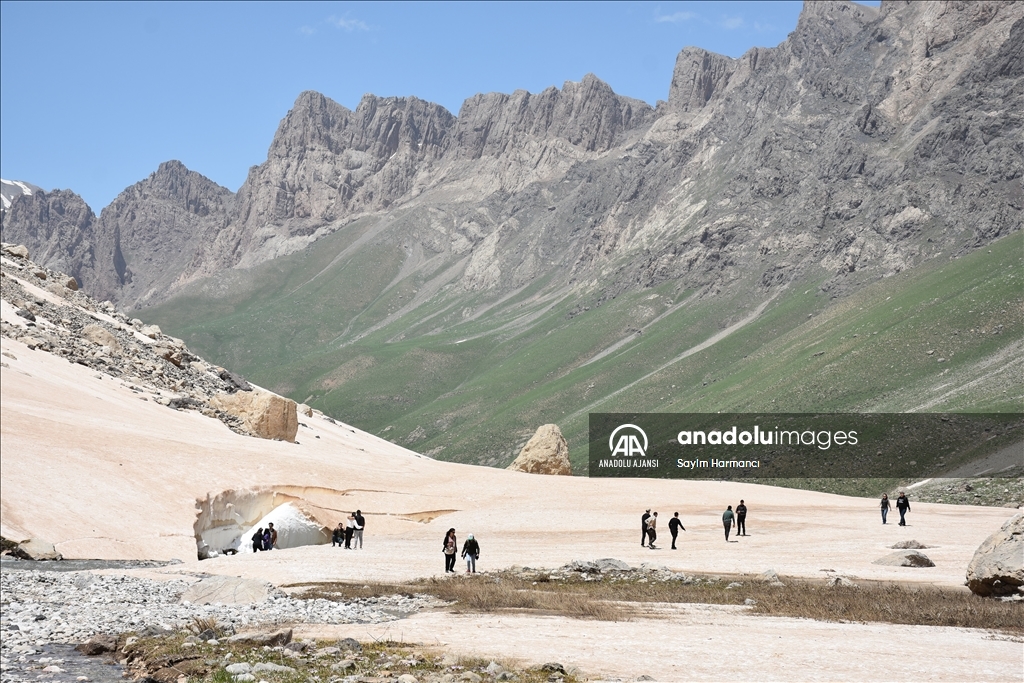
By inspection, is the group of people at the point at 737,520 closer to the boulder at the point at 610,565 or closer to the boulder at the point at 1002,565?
the boulder at the point at 610,565

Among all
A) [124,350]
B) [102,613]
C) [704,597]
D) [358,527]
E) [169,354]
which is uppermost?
[169,354]

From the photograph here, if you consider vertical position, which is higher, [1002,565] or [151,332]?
[151,332]

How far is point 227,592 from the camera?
104ft

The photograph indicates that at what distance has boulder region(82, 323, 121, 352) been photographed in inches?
2788

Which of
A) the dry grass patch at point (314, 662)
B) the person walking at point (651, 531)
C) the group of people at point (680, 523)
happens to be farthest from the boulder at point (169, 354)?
the dry grass patch at point (314, 662)

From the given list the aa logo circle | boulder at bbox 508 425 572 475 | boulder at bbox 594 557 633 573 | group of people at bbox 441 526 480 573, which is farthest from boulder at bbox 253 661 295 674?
the aa logo circle

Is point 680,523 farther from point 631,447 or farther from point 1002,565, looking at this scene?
point 631,447

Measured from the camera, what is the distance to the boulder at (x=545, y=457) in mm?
78125

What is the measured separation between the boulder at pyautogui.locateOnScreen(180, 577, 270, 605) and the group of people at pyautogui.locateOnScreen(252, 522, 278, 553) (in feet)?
52.4

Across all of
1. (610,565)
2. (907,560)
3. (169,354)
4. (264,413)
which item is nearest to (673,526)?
(610,565)

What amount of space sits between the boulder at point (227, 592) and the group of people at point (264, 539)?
16.0 m

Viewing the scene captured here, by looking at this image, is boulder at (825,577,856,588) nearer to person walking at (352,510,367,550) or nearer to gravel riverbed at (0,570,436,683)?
gravel riverbed at (0,570,436,683)

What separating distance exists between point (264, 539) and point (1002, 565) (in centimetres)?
3420

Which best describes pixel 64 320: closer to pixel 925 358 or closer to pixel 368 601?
pixel 368 601
